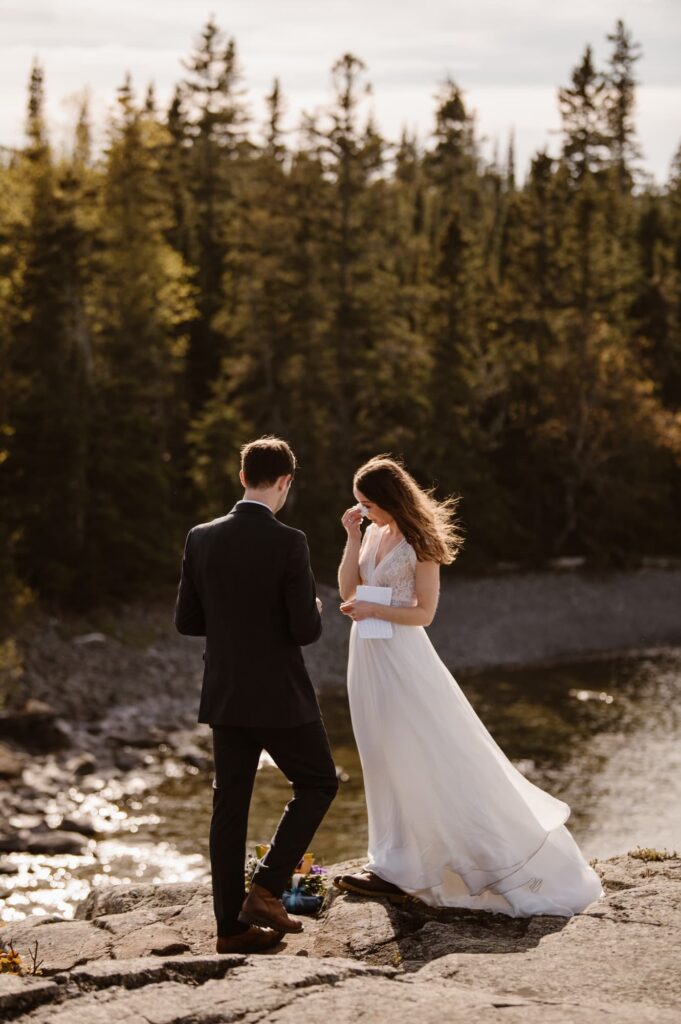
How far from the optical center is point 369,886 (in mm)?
6191

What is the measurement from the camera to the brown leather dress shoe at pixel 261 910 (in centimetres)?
557

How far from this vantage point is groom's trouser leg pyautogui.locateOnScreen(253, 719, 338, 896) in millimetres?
5492

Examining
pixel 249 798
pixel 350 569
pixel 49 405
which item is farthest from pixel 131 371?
pixel 249 798

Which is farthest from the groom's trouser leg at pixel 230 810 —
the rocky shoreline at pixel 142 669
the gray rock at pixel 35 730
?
the gray rock at pixel 35 730

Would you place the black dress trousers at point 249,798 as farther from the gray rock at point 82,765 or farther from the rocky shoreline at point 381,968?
the gray rock at point 82,765

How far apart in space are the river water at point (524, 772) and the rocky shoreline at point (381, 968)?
8192 millimetres

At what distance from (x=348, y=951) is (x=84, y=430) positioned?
79.3 ft

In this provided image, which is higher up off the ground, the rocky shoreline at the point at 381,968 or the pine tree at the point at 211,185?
the pine tree at the point at 211,185

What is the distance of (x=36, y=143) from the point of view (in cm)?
2781

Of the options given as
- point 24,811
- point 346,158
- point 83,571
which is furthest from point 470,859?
point 346,158

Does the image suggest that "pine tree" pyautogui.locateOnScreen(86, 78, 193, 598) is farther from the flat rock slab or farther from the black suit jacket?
the flat rock slab

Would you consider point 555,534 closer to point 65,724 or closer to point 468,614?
point 468,614

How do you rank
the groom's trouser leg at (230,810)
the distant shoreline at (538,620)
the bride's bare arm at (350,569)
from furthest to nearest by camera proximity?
the distant shoreline at (538,620) < the bride's bare arm at (350,569) < the groom's trouser leg at (230,810)

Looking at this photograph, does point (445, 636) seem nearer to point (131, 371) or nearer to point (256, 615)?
point (131, 371)
